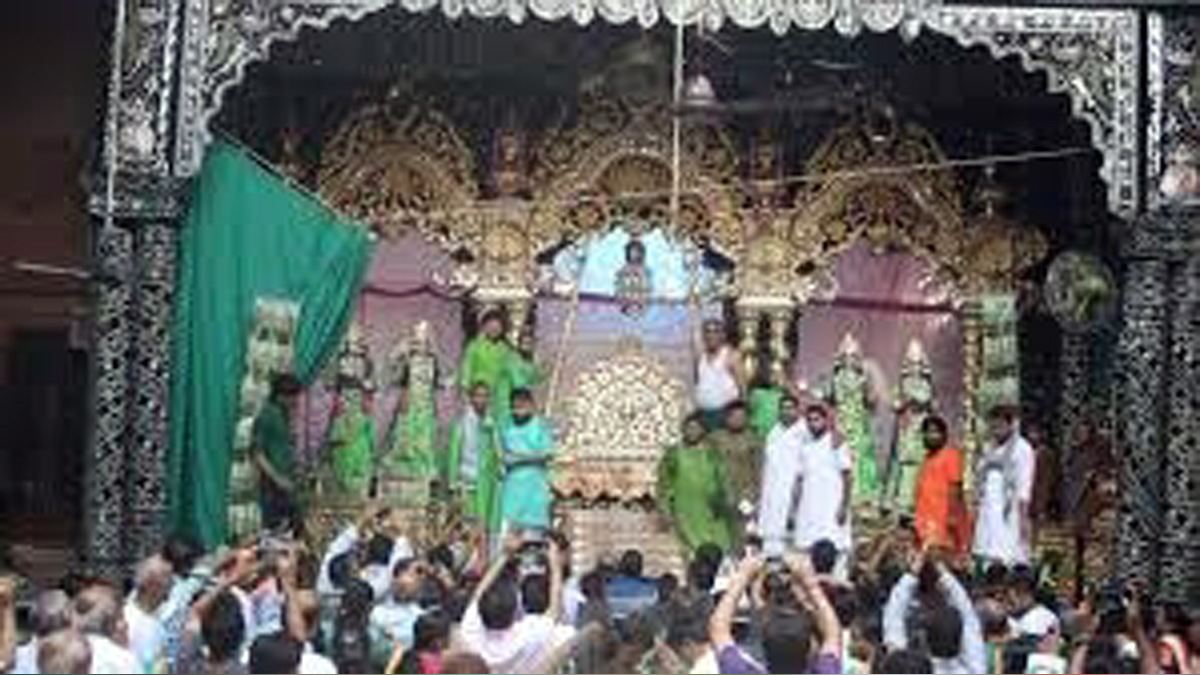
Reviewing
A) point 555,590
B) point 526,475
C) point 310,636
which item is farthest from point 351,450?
point 310,636

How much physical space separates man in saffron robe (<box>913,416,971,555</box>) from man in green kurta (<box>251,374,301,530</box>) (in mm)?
4371

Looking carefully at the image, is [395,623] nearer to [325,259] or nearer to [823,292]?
[325,259]

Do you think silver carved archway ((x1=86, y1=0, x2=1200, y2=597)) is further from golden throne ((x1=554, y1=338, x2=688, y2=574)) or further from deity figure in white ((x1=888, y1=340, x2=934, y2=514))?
golden throne ((x1=554, y1=338, x2=688, y2=574))

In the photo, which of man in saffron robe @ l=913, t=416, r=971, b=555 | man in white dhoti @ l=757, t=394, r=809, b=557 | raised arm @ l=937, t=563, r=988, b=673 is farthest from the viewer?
man in saffron robe @ l=913, t=416, r=971, b=555

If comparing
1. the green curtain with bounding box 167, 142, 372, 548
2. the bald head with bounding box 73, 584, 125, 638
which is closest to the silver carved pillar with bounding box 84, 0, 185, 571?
the green curtain with bounding box 167, 142, 372, 548

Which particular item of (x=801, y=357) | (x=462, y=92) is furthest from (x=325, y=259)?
(x=801, y=357)

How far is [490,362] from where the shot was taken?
1733 centimetres

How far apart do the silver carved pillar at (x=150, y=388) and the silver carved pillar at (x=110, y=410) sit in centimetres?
6

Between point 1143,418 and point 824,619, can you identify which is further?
point 1143,418

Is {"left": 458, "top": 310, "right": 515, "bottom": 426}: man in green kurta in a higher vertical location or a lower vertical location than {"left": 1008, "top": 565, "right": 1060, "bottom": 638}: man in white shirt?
Answer: higher

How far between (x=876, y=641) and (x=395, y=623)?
7.56 feet

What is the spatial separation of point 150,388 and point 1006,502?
5.88 m

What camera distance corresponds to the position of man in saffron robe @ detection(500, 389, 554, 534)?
16.4m

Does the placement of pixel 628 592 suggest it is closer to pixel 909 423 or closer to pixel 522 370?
pixel 522 370
